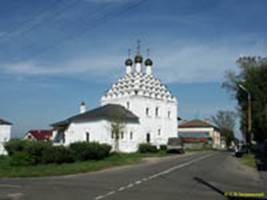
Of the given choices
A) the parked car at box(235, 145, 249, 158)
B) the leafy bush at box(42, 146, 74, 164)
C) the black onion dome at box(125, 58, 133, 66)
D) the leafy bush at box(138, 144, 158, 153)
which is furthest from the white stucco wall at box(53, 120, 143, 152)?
the leafy bush at box(42, 146, 74, 164)

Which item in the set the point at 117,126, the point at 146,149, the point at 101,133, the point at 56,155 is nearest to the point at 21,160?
the point at 56,155

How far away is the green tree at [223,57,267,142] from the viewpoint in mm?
54406

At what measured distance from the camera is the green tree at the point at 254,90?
178ft

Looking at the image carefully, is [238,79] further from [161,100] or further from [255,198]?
[255,198]

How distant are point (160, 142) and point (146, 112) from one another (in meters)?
6.60

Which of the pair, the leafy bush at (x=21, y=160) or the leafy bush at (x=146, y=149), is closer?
the leafy bush at (x=21, y=160)

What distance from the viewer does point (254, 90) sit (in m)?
55.7

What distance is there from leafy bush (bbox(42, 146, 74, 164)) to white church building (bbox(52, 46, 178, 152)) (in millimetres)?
27977

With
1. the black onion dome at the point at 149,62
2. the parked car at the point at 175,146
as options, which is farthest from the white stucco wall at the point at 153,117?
the black onion dome at the point at 149,62

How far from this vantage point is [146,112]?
71.6m

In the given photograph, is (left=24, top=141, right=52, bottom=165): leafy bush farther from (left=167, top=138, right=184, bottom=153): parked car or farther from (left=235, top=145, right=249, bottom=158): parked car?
(left=167, top=138, right=184, bottom=153): parked car

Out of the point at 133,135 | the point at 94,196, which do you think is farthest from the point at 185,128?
the point at 94,196

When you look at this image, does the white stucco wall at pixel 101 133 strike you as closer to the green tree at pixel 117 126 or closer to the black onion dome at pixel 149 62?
the green tree at pixel 117 126

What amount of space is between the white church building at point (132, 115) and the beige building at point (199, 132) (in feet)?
114
